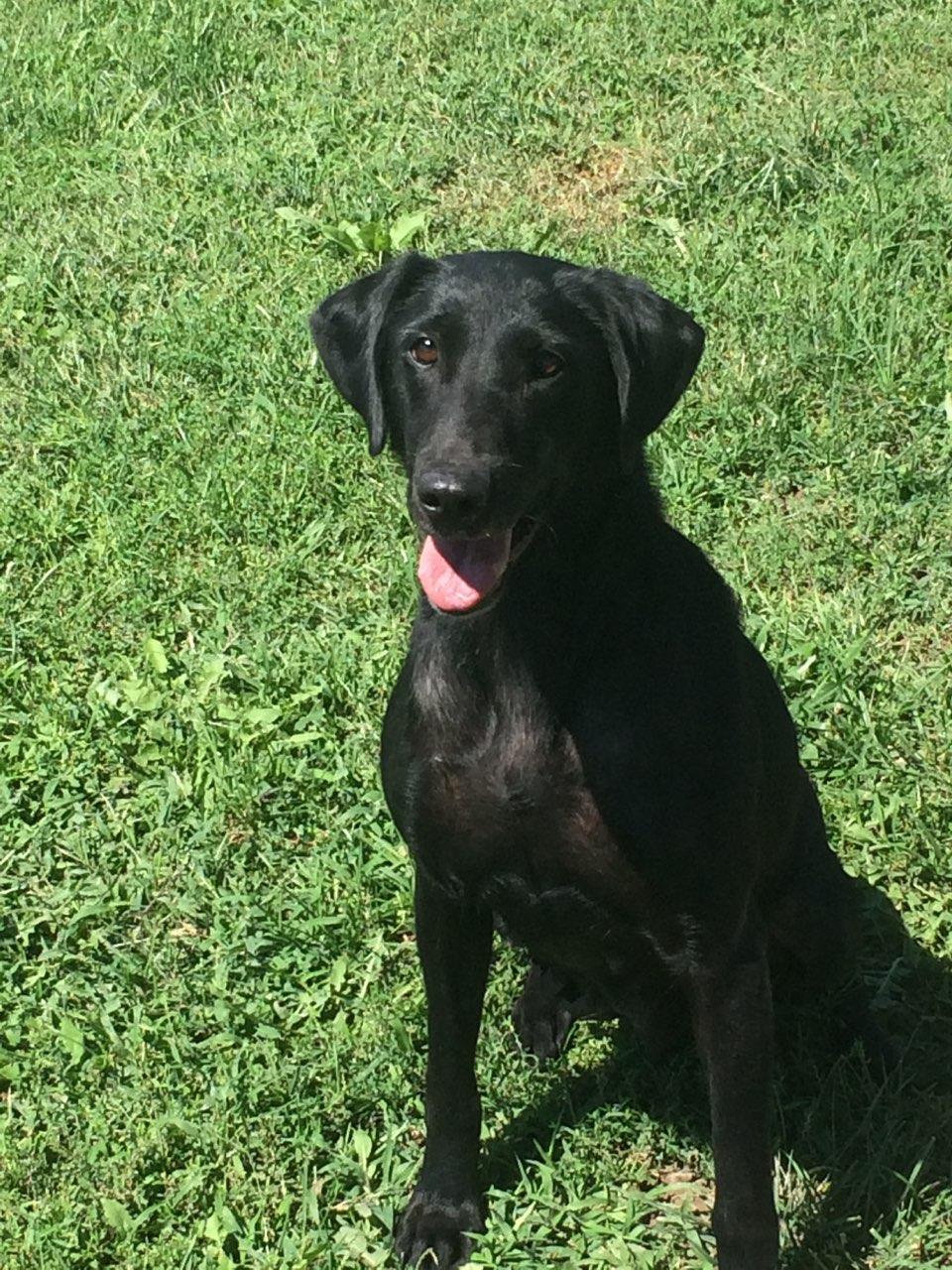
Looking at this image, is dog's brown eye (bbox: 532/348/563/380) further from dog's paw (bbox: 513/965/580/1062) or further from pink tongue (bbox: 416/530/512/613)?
dog's paw (bbox: 513/965/580/1062)

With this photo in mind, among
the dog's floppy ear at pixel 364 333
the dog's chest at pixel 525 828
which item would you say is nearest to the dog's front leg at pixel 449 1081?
the dog's chest at pixel 525 828

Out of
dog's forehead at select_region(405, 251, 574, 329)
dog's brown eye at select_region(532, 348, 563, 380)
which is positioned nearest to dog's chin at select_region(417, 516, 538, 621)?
dog's brown eye at select_region(532, 348, 563, 380)

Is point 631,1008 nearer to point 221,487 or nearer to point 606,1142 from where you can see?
point 606,1142

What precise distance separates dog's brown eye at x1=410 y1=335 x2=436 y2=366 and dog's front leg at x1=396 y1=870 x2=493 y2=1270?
3.25ft

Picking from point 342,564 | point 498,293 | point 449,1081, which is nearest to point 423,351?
point 498,293

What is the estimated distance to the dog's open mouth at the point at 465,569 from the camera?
10.5 ft

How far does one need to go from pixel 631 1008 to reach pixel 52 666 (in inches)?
86.9

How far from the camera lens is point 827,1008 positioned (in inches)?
164

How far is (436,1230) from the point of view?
12.4 feet

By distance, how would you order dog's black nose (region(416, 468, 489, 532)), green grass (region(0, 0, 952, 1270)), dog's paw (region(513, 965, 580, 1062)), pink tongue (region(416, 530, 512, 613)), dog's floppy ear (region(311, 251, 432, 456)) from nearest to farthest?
dog's black nose (region(416, 468, 489, 532)) < pink tongue (region(416, 530, 512, 613)) < dog's floppy ear (region(311, 251, 432, 456)) < green grass (region(0, 0, 952, 1270)) < dog's paw (region(513, 965, 580, 1062))

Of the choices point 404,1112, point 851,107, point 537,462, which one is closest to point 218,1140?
point 404,1112

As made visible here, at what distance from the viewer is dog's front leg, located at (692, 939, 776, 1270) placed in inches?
134

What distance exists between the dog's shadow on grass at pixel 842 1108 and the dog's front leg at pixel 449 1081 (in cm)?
19

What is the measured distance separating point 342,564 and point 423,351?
7.21 ft
